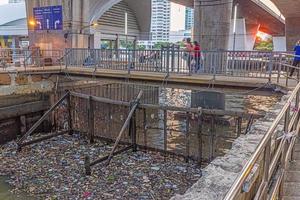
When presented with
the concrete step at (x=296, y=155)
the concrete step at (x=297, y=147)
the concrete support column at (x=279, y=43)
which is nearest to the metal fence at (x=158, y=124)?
the concrete step at (x=297, y=147)

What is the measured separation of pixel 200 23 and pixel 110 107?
5.67 meters

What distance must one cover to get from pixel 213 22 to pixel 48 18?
10831mm

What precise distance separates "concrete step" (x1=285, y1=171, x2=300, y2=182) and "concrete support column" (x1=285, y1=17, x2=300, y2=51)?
25.9 meters

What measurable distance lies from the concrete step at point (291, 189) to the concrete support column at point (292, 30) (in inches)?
1033

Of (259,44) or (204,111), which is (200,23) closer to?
(204,111)

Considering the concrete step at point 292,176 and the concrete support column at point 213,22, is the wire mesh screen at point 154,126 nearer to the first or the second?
the concrete support column at point 213,22

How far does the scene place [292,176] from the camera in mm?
3502

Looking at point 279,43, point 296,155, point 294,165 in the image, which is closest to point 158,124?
point 296,155

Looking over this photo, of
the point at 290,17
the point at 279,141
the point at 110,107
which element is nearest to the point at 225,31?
the point at 110,107

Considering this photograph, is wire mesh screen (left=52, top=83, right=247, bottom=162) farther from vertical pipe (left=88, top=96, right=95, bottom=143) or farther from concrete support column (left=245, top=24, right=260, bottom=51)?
concrete support column (left=245, top=24, right=260, bottom=51)

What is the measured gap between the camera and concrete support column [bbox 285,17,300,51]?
2670cm

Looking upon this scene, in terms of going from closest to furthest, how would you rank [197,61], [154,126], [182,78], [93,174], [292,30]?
[93,174]
[182,78]
[197,61]
[154,126]
[292,30]

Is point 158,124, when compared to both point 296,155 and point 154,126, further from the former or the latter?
point 296,155

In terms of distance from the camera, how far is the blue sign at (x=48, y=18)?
19159 millimetres
